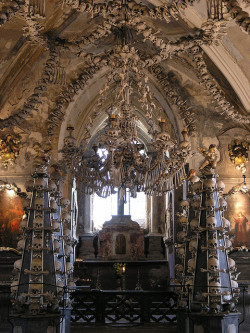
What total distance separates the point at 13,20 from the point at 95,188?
3983 mm

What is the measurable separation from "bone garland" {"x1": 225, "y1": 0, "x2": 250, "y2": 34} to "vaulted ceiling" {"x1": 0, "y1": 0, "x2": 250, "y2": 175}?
26 cm

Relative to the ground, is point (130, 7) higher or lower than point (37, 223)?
higher

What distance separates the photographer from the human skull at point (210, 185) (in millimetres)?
8641

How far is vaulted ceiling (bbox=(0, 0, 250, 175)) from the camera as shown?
727 centimetres

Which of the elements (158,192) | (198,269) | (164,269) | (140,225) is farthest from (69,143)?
(140,225)

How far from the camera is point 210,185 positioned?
8.65m

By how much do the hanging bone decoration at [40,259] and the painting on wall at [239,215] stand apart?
414 centimetres

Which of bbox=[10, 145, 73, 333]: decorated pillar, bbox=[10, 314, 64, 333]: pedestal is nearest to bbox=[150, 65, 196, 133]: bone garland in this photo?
bbox=[10, 145, 73, 333]: decorated pillar

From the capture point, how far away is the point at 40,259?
7988 mm

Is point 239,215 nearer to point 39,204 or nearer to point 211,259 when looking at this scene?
point 211,259

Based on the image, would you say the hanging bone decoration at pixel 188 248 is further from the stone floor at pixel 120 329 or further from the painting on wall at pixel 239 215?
the painting on wall at pixel 239 215

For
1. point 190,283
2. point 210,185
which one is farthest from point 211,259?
point 210,185

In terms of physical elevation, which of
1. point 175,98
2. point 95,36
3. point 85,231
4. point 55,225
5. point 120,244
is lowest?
point 120,244

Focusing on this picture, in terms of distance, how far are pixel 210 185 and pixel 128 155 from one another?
1798mm
